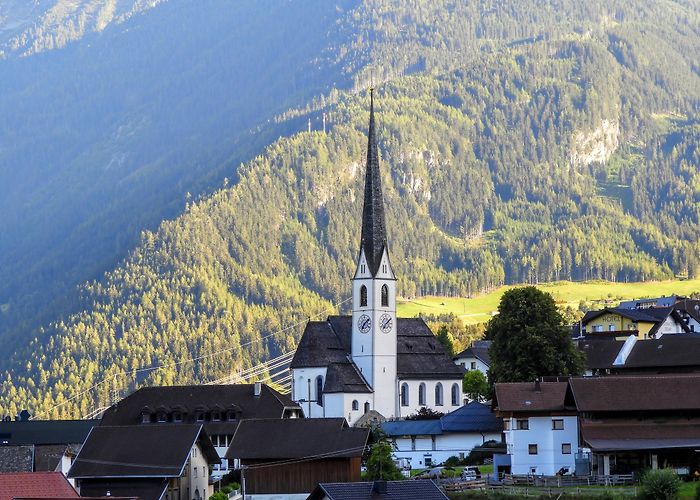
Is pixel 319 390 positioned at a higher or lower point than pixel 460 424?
higher

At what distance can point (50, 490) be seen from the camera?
7969 cm

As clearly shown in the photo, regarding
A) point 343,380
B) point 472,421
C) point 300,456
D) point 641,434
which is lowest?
point 300,456

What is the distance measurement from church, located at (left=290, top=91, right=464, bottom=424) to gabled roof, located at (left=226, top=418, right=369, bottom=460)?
3686 centimetres

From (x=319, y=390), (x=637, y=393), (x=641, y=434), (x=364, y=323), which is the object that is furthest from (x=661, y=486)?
(x=364, y=323)

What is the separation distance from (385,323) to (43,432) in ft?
118

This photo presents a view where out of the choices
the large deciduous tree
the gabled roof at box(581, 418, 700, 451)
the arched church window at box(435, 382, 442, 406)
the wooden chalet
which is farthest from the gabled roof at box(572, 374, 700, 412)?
the arched church window at box(435, 382, 442, 406)

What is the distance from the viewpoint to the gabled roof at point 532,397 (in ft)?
343

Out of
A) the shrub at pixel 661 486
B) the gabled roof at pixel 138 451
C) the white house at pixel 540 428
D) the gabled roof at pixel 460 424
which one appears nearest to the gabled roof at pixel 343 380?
the gabled roof at pixel 460 424

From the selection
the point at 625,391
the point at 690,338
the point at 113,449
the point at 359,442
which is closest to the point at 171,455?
the point at 113,449

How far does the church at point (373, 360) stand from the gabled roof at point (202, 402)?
891 centimetres

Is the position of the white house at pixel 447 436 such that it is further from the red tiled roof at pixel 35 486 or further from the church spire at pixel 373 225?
the red tiled roof at pixel 35 486

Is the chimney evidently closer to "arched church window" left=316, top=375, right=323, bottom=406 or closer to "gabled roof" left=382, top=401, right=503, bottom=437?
"gabled roof" left=382, top=401, right=503, bottom=437

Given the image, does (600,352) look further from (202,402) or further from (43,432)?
(43,432)

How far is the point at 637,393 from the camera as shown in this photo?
10169 cm
